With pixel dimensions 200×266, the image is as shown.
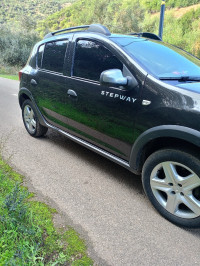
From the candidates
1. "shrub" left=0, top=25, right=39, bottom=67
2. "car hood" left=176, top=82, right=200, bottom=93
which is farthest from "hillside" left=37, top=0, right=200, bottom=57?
"car hood" left=176, top=82, right=200, bottom=93

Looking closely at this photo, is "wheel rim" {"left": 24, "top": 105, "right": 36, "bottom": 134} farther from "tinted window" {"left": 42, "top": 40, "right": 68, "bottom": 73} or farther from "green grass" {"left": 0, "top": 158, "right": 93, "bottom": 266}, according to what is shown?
"green grass" {"left": 0, "top": 158, "right": 93, "bottom": 266}

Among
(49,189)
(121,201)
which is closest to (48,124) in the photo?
(49,189)

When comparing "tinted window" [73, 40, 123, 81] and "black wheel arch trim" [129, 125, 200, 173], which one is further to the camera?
"tinted window" [73, 40, 123, 81]

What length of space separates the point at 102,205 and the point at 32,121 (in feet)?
8.00

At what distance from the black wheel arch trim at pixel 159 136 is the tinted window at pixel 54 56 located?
1712 mm

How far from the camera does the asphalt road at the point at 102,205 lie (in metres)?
2.12

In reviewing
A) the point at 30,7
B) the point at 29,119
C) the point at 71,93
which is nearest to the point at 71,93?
the point at 71,93

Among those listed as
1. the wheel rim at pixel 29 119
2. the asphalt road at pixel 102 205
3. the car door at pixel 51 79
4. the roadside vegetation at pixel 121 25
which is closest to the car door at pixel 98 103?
the car door at pixel 51 79

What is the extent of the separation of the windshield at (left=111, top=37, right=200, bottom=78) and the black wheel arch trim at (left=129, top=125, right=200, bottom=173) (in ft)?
1.93

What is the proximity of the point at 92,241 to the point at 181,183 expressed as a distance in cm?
98

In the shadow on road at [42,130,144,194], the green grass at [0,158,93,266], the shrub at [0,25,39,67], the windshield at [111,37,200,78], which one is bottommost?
the shrub at [0,25,39,67]

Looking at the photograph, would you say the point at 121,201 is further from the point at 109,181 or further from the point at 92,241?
the point at 92,241

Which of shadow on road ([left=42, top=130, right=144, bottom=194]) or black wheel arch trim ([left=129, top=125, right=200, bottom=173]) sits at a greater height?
black wheel arch trim ([left=129, top=125, right=200, bottom=173])

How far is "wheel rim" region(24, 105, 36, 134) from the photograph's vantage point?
4.51 meters
